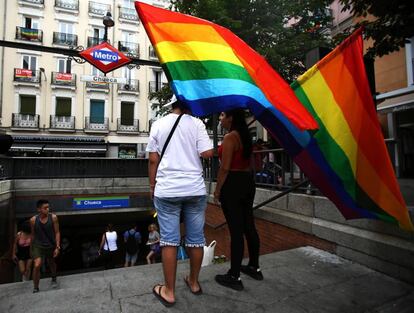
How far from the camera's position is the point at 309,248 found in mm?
4578

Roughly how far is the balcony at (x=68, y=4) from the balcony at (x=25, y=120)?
10344mm

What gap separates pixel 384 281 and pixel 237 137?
2223mm

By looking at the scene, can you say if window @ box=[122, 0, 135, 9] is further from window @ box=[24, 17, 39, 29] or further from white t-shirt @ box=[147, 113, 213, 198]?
white t-shirt @ box=[147, 113, 213, 198]

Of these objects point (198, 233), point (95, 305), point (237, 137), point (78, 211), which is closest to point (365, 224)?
point (237, 137)

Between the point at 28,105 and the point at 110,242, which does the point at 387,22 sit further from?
the point at 28,105

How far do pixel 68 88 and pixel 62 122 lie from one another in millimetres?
3151

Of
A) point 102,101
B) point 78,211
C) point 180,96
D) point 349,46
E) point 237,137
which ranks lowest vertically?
point 78,211

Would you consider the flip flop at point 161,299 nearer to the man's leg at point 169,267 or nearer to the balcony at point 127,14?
the man's leg at point 169,267

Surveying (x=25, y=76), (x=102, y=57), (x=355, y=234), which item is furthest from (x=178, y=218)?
(x=25, y=76)

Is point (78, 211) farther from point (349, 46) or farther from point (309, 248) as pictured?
point (349, 46)

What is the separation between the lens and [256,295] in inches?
118

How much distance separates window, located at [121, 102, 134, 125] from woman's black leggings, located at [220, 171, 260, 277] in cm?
2759

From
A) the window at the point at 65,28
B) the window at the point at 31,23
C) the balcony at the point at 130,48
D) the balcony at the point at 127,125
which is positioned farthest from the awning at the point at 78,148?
the window at the point at 31,23

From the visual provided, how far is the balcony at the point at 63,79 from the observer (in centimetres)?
2747
